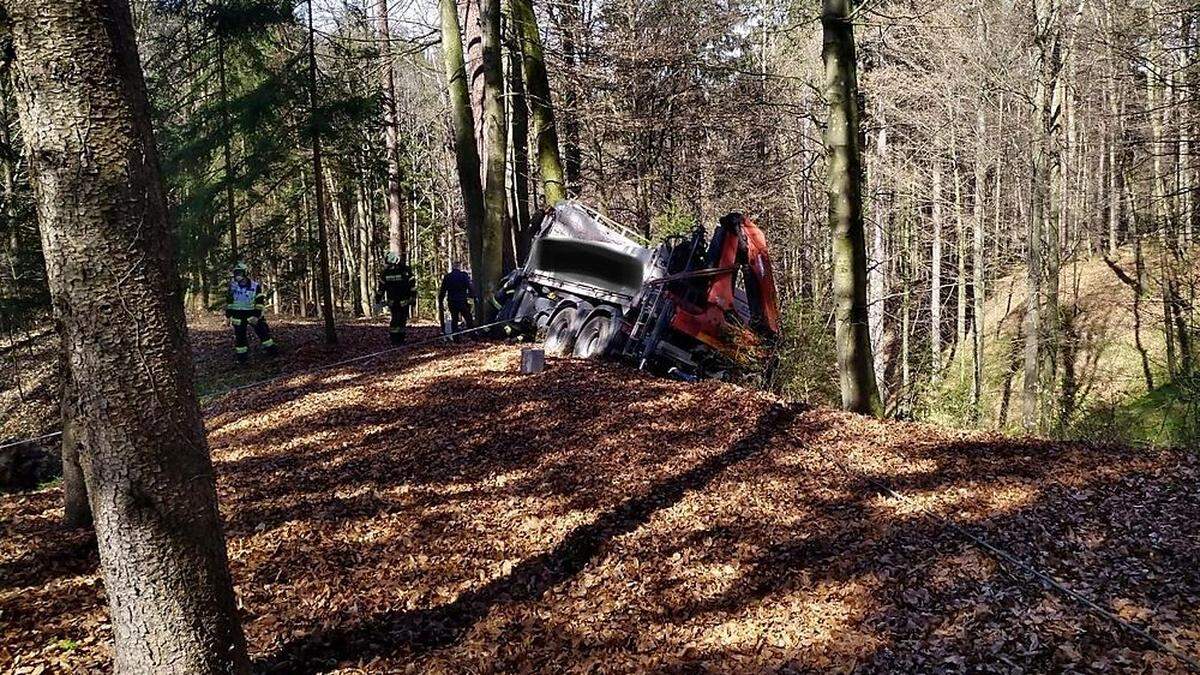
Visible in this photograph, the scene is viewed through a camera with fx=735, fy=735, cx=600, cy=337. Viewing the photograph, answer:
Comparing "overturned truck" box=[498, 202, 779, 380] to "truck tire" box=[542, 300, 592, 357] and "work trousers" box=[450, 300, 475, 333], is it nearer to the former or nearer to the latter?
"truck tire" box=[542, 300, 592, 357]

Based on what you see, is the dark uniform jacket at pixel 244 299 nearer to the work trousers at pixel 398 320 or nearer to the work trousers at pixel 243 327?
the work trousers at pixel 243 327

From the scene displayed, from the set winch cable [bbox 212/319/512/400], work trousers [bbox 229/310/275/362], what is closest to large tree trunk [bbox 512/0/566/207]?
winch cable [bbox 212/319/512/400]

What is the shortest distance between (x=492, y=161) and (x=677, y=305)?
5030mm

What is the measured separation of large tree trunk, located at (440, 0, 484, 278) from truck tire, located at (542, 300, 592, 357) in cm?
264

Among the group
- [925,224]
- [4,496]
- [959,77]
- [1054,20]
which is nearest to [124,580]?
[4,496]

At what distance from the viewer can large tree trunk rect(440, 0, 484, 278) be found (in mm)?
13977

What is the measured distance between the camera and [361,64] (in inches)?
723

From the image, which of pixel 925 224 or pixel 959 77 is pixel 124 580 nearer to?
pixel 959 77

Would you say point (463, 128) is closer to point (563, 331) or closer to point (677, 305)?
point (563, 331)

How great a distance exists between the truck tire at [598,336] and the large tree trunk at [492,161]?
2.95 metres

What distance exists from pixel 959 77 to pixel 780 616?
50.3ft

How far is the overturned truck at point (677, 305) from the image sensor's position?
11.0 m

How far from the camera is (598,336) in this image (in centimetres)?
1159

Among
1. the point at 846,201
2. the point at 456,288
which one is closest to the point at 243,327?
the point at 456,288
